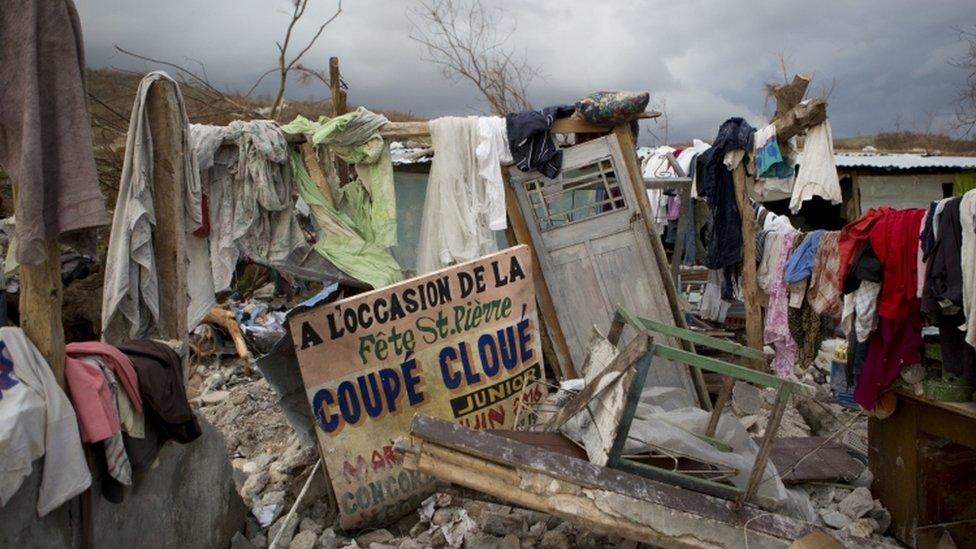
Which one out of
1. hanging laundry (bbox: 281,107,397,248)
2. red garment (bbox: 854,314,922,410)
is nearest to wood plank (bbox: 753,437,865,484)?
red garment (bbox: 854,314,922,410)

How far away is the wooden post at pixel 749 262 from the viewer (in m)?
6.80

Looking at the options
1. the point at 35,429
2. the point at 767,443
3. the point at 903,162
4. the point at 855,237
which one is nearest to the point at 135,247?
the point at 35,429

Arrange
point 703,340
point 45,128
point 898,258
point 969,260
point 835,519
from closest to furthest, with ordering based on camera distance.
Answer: point 45,128 → point 969,260 → point 703,340 → point 898,258 → point 835,519

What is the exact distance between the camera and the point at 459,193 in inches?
247

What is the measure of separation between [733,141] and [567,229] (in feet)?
6.04

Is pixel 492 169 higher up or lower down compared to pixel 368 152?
lower down

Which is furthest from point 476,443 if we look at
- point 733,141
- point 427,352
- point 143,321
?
point 733,141

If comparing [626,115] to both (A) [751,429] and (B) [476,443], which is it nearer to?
(A) [751,429]

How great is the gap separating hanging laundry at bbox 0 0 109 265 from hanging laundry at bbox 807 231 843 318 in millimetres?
5113

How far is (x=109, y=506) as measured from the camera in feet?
11.9

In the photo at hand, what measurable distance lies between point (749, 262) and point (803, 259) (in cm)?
88

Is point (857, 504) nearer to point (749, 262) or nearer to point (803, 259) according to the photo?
point (803, 259)

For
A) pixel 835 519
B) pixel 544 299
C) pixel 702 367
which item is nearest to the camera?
pixel 702 367

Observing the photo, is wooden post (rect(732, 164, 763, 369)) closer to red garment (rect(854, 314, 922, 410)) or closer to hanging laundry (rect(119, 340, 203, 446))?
red garment (rect(854, 314, 922, 410))
